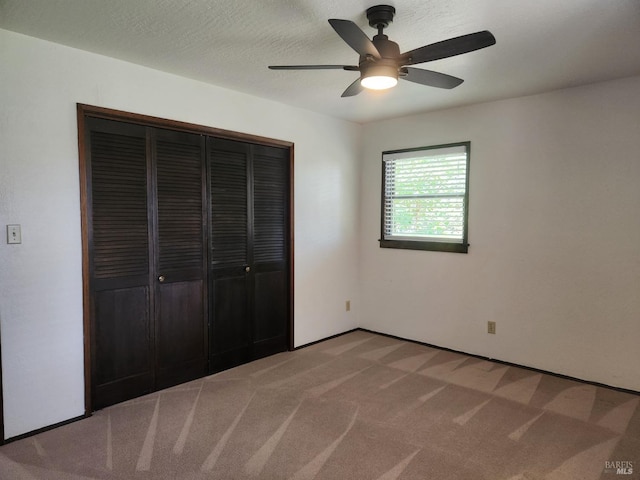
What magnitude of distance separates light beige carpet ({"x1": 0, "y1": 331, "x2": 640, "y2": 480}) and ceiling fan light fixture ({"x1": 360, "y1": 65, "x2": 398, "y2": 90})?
210 cm

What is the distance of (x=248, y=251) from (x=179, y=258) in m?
0.68

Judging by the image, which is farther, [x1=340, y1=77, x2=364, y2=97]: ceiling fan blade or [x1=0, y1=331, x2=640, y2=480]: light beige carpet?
[x1=340, y1=77, x2=364, y2=97]: ceiling fan blade

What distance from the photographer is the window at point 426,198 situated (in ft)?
12.9

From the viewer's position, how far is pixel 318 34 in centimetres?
235

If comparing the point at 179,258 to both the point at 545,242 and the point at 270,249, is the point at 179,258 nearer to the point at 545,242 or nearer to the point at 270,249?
the point at 270,249

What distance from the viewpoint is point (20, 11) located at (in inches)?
82.4

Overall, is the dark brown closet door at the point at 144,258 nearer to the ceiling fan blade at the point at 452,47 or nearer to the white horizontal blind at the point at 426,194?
the ceiling fan blade at the point at 452,47

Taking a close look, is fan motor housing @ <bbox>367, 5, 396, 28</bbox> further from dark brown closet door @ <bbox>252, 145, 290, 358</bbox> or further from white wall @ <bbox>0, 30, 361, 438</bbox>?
dark brown closet door @ <bbox>252, 145, 290, 358</bbox>

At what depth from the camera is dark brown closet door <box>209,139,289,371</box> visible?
135 inches

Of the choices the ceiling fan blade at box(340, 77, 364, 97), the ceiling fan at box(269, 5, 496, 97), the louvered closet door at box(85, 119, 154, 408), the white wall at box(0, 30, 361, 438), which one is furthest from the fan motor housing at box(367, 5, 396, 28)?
the louvered closet door at box(85, 119, 154, 408)

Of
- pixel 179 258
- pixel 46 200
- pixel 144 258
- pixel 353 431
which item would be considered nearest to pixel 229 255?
pixel 179 258

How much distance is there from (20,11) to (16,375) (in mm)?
2066

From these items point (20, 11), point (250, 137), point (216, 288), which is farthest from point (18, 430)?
point (250, 137)

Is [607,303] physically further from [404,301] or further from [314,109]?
[314,109]
